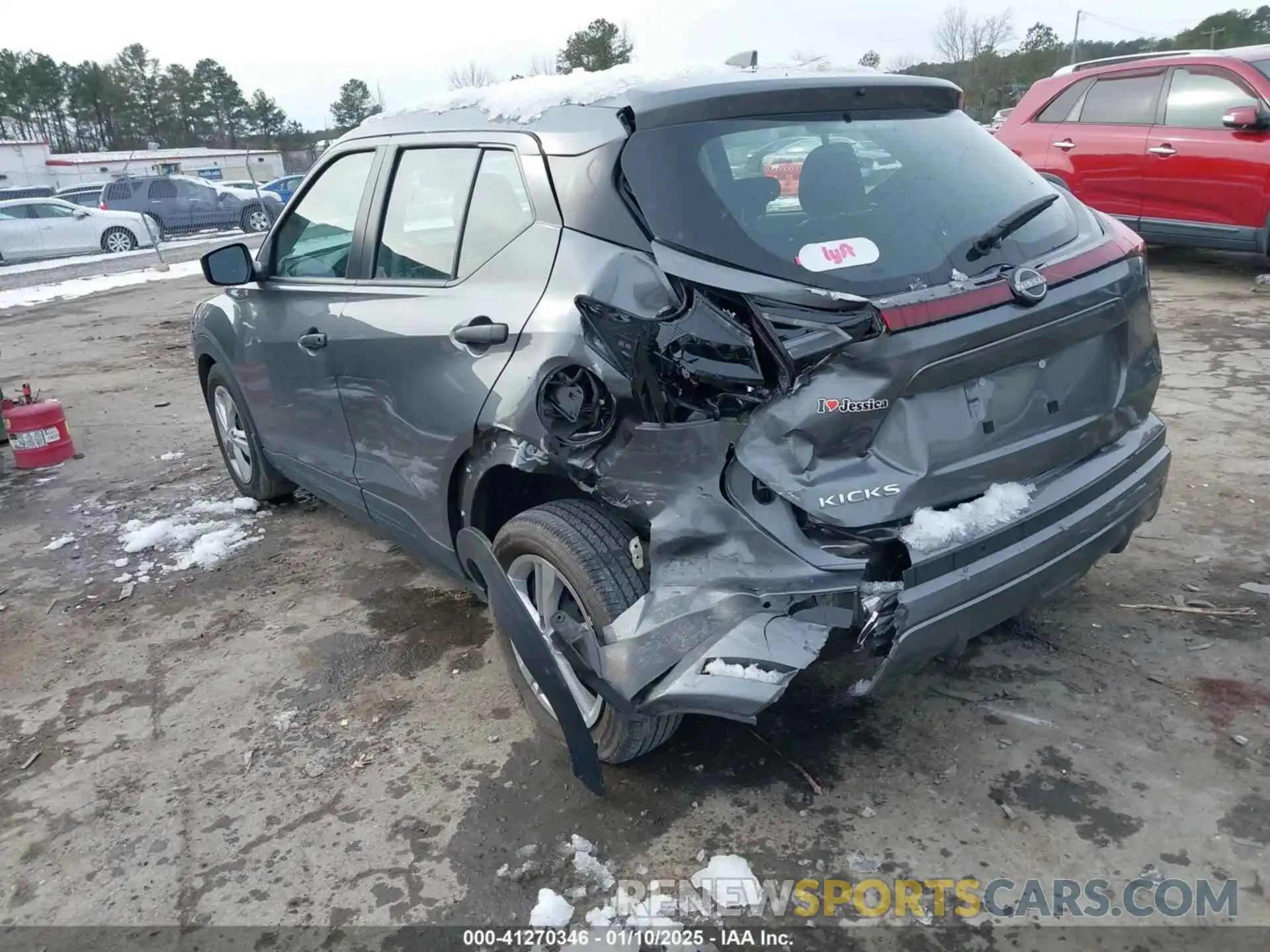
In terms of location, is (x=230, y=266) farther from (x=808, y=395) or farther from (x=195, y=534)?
(x=808, y=395)

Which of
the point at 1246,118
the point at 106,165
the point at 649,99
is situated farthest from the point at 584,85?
the point at 106,165

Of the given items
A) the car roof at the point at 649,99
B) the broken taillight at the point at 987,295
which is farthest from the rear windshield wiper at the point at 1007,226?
the car roof at the point at 649,99

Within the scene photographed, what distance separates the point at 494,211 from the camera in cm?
296

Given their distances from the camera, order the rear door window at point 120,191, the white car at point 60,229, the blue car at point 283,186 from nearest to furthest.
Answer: the white car at point 60,229 → the rear door window at point 120,191 → the blue car at point 283,186

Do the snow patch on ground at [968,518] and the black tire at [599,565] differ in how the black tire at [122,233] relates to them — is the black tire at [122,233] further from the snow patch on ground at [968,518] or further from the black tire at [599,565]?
the snow patch on ground at [968,518]

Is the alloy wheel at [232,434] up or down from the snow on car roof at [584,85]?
down

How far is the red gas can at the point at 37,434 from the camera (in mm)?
6023

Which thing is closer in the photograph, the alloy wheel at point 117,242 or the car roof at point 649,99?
the car roof at point 649,99

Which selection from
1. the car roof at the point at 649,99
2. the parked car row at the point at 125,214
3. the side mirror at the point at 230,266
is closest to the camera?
the car roof at the point at 649,99

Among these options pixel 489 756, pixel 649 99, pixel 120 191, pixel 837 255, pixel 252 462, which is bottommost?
pixel 489 756

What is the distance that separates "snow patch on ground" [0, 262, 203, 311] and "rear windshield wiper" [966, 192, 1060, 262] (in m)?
15.2

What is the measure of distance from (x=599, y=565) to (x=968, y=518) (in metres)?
0.96

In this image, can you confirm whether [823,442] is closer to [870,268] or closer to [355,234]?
[870,268]

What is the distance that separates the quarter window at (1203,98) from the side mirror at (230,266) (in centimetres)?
798
